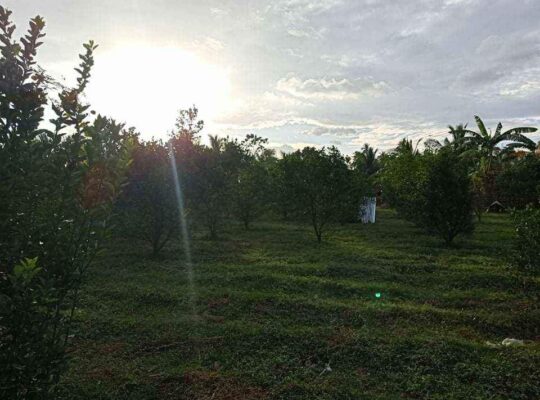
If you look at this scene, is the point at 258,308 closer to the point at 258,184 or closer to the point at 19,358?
the point at 19,358

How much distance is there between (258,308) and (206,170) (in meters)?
7.33

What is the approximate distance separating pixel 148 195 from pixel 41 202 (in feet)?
33.7

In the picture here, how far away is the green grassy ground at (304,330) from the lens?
18.2ft

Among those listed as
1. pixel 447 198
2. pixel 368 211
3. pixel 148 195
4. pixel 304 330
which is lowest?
pixel 304 330

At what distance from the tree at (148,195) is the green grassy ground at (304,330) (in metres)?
1.30

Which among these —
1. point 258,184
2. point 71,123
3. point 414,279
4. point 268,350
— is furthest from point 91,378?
point 258,184

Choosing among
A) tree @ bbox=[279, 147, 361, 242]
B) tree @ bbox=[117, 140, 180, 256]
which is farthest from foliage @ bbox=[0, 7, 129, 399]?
tree @ bbox=[279, 147, 361, 242]

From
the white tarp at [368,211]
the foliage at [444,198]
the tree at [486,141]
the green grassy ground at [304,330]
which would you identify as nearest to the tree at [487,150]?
the tree at [486,141]

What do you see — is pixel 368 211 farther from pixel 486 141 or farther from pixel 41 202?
pixel 41 202

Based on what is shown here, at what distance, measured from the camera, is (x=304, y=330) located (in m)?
7.30

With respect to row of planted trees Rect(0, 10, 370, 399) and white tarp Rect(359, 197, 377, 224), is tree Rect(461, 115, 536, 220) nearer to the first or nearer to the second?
white tarp Rect(359, 197, 377, 224)

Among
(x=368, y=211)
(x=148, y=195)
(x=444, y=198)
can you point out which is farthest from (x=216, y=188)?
(x=368, y=211)

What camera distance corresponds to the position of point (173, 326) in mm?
7520

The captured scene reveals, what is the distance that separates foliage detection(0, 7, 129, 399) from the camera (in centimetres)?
247
